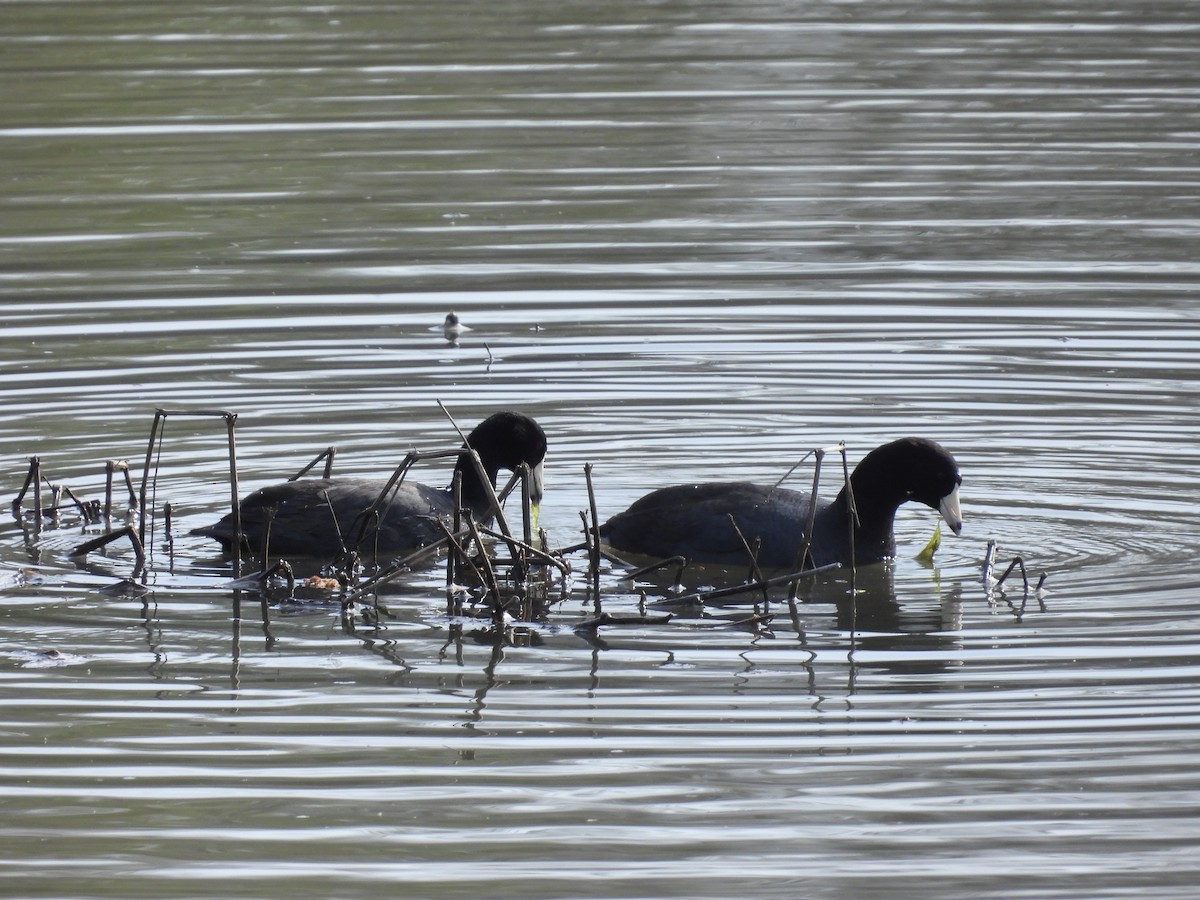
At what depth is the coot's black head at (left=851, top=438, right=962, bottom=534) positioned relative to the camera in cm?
891

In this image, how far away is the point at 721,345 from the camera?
40.0 feet

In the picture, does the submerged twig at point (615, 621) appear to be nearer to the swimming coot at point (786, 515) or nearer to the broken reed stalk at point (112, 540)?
the swimming coot at point (786, 515)

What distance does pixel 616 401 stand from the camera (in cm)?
1125

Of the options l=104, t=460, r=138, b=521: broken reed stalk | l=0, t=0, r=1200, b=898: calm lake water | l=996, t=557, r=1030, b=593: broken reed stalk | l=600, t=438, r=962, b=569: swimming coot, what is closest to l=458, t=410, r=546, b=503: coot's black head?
l=0, t=0, r=1200, b=898: calm lake water

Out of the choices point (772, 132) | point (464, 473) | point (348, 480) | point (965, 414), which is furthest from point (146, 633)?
point (772, 132)

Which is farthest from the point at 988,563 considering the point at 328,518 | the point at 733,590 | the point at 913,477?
the point at 328,518

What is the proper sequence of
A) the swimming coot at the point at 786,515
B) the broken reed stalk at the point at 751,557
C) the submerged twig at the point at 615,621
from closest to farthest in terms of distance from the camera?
the submerged twig at the point at 615,621 < the broken reed stalk at the point at 751,557 < the swimming coot at the point at 786,515

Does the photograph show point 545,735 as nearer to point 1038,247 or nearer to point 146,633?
point 146,633

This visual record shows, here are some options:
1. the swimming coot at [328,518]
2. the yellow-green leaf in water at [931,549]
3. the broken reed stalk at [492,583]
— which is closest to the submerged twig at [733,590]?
the broken reed stalk at [492,583]

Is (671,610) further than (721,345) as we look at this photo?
No

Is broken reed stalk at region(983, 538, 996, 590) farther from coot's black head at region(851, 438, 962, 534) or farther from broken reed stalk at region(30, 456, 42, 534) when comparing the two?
broken reed stalk at region(30, 456, 42, 534)

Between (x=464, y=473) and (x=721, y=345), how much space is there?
114 inches

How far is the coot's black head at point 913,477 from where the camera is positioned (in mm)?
8906

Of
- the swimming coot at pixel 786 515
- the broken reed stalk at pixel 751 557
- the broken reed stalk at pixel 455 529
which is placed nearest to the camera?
the broken reed stalk at pixel 751 557
